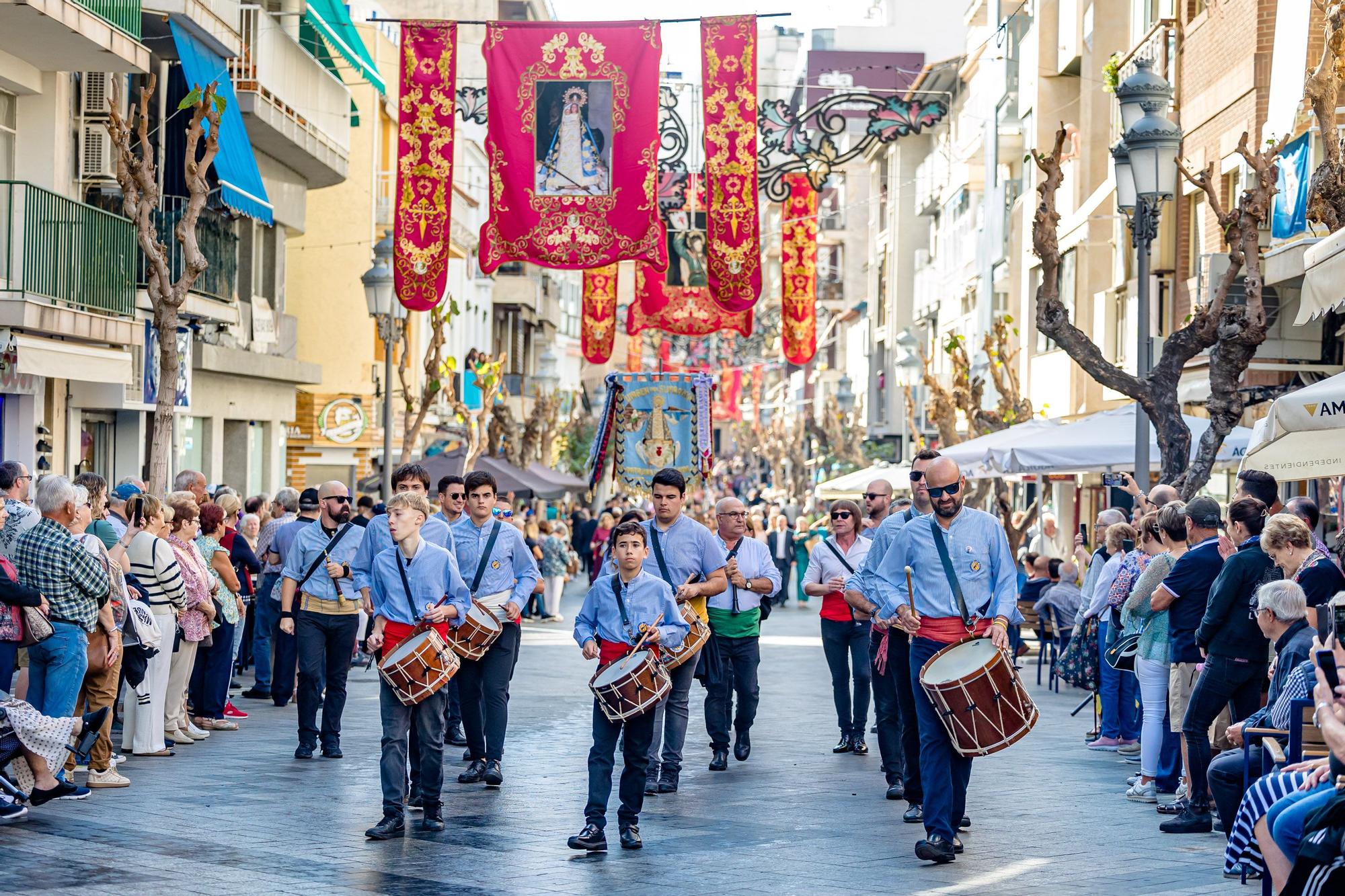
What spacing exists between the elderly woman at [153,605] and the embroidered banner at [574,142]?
821 centimetres

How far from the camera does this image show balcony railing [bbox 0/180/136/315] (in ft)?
61.2

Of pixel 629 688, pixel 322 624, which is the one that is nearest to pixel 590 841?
pixel 629 688

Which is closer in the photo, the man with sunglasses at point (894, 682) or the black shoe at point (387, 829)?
the black shoe at point (387, 829)

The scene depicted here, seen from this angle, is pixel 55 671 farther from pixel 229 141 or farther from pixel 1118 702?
pixel 229 141

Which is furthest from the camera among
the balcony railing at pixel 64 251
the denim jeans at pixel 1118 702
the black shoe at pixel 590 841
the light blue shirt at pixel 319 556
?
the balcony railing at pixel 64 251

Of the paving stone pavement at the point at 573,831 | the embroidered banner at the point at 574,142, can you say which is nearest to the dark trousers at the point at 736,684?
the paving stone pavement at the point at 573,831

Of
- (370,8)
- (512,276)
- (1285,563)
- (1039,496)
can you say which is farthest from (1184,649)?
(512,276)

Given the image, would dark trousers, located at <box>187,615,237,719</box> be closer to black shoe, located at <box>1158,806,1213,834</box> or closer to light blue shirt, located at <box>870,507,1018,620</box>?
light blue shirt, located at <box>870,507,1018,620</box>

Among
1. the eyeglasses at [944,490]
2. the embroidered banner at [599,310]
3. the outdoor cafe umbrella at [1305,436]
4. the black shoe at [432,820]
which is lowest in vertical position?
the black shoe at [432,820]

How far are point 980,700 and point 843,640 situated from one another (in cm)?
446

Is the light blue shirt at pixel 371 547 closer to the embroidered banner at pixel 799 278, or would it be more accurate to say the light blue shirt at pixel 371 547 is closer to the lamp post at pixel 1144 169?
the lamp post at pixel 1144 169

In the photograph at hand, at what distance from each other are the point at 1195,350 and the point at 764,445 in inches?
3187

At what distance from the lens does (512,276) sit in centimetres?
5762

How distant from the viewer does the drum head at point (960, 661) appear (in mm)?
9406
